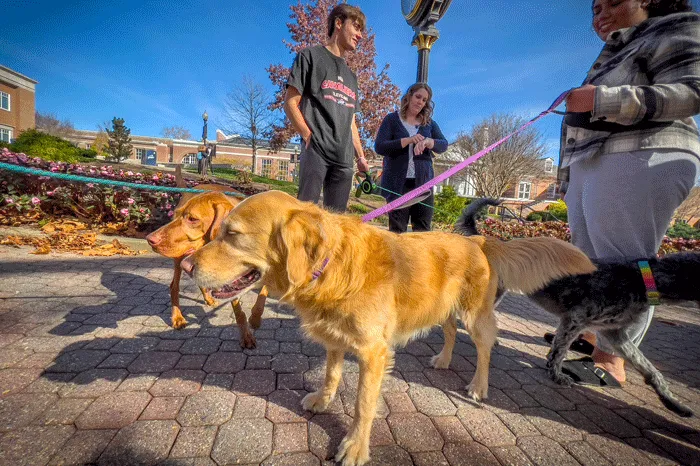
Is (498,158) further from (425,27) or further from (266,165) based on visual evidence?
(266,165)

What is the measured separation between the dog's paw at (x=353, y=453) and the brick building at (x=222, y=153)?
47857 millimetres

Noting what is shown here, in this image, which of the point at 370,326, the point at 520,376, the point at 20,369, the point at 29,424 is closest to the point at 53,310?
the point at 20,369

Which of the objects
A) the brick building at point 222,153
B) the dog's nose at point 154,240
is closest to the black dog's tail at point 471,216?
the dog's nose at point 154,240

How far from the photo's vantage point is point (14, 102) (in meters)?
37.7

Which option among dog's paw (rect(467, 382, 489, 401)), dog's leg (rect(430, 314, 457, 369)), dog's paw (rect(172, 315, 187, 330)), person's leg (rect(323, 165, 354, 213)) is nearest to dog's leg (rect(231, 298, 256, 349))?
dog's paw (rect(172, 315, 187, 330))

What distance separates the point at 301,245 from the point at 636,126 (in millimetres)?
2579

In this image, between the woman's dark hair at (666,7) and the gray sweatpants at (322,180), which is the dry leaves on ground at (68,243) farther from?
the woman's dark hair at (666,7)

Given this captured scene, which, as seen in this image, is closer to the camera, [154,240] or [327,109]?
[154,240]

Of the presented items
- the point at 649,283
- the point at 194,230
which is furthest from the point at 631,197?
the point at 194,230

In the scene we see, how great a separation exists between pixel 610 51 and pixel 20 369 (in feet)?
17.3

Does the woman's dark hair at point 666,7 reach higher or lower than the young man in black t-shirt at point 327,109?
higher

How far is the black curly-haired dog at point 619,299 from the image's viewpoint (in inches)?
90.8

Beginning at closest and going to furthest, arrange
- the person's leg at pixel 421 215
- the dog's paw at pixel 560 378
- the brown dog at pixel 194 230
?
the brown dog at pixel 194 230 → the dog's paw at pixel 560 378 → the person's leg at pixel 421 215

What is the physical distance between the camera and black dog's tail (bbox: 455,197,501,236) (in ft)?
11.5
